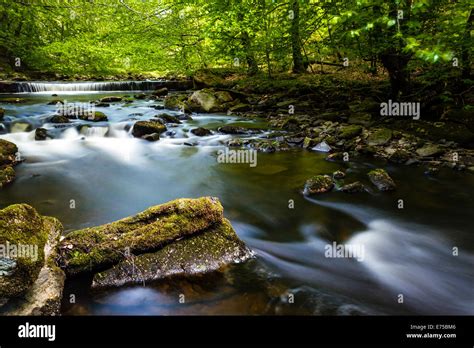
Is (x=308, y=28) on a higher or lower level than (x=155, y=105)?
higher

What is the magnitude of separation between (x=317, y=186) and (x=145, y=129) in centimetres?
684

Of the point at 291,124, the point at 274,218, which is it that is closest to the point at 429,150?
the point at 291,124

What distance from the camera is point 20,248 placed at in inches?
118

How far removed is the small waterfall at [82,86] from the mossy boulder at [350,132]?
16.1 m

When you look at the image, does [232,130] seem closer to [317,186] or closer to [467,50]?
[317,186]

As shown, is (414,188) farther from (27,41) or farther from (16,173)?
(27,41)

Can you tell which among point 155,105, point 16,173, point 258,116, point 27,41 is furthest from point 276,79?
point 16,173

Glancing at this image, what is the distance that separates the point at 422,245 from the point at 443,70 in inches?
292

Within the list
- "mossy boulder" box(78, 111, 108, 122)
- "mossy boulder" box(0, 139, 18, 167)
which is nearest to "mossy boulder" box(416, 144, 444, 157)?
"mossy boulder" box(0, 139, 18, 167)

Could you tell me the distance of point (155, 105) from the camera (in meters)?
16.2

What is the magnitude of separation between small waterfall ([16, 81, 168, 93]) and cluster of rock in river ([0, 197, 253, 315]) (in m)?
19.0

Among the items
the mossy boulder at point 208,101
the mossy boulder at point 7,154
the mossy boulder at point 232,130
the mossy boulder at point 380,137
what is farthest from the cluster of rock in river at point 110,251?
the mossy boulder at point 208,101
